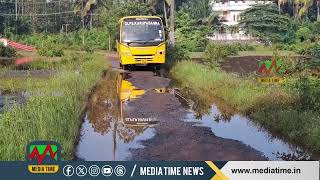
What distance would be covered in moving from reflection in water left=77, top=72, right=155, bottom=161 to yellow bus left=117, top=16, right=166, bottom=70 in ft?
18.0

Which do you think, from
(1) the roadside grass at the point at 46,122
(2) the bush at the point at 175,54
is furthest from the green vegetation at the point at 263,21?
(2) the bush at the point at 175,54

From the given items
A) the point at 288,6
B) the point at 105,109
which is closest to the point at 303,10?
the point at 288,6

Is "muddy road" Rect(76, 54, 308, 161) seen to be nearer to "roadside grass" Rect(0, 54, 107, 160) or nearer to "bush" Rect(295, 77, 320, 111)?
"roadside grass" Rect(0, 54, 107, 160)

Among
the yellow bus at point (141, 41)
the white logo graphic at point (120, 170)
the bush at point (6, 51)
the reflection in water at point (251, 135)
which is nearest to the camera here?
the white logo graphic at point (120, 170)

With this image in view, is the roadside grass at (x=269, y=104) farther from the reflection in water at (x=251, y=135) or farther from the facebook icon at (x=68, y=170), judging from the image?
the facebook icon at (x=68, y=170)

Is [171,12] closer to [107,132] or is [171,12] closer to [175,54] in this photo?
[175,54]

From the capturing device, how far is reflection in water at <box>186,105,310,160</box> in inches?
213

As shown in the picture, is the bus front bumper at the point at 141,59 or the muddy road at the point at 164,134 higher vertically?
the muddy road at the point at 164,134

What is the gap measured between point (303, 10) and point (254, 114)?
7.04ft

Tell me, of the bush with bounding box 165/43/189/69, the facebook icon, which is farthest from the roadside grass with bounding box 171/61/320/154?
the bush with bounding box 165/43/189/69

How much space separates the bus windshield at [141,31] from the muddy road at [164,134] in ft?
18.4

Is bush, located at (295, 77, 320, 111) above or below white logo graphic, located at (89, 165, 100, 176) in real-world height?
below

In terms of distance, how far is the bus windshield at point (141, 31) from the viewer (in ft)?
51.4

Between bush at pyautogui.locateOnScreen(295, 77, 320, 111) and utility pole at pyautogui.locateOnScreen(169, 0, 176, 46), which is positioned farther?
utility pole at pyautogui.locateOnScreen(169, 0, 176, 46)
